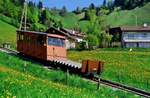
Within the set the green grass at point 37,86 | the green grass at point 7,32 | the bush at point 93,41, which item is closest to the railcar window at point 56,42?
the green grass at point 37,86

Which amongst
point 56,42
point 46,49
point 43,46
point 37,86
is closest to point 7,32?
point 56,42

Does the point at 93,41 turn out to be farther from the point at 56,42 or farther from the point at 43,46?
the point at 43,46

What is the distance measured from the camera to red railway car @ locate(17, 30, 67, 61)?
4838 cm

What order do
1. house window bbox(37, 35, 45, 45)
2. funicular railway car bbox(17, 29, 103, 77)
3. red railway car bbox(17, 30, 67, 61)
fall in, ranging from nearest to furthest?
funicular railway car bbox(17, 29, 103, 77)
red railway car bbox(17, 30, 67, 61)
house window bbox(37, 35, 45, 45)

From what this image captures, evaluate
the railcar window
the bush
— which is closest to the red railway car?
the railcar window

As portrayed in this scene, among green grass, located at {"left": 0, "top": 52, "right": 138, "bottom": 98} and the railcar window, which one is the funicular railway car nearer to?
the railcar window

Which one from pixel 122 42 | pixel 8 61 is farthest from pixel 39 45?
pixel 122 42

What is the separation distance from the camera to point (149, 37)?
158500mm

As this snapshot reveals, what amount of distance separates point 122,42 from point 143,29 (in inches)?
290

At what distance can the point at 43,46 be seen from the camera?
4834cm

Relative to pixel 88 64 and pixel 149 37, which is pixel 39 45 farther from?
pixel 149 37

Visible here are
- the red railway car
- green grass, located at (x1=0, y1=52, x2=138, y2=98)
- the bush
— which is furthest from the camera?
the bush

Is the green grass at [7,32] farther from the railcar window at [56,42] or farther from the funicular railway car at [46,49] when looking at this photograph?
the railcar window at [56,42]

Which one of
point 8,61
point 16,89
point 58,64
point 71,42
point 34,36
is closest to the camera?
point 16,89
